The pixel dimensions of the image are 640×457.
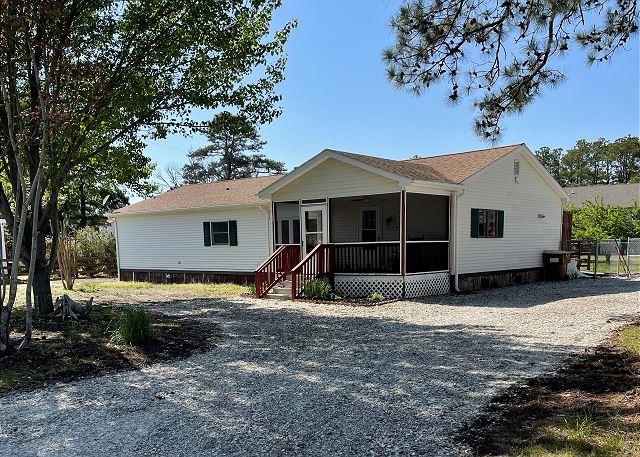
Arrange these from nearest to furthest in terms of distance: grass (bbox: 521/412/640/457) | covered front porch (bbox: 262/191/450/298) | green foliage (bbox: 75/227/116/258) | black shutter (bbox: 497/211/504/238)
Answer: grass (bbox: 521/412/640/457) → covered front porch (bbox: 262/191/450/298) → black shutter (bbox: 497/211/504/238) → green foliage (bbox: 75/227/116/258)

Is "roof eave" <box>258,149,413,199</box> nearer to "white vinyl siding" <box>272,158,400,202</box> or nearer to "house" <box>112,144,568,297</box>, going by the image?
"house" <box>112,144,568,297</box>

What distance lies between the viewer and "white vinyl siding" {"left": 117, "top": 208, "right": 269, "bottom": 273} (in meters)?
17.4

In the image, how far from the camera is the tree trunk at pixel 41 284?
1003cm

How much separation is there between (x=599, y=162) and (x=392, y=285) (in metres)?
63.3

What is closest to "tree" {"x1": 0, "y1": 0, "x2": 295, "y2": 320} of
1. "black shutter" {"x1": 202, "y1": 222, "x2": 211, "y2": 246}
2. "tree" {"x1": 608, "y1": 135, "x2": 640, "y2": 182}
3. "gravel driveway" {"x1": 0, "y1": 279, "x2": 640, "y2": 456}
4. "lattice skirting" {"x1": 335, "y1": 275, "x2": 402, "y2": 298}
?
"gravel driveway" {"x1": 0, "y1": 279, "x2": 640, "y2": 456}

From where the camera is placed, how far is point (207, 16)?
9.16 m

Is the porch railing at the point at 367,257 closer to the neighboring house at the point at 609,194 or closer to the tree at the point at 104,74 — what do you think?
the tree at the point at 104,74

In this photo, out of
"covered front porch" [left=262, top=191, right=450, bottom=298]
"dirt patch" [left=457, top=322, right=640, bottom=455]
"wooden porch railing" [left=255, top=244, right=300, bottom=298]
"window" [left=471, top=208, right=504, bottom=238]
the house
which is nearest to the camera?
"dirt patch" [left=457, top=322, right=640, bottom=455]

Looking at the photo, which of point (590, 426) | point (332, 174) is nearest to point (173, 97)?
point (332, 174)

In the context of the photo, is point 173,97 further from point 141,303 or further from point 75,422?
point 75,422

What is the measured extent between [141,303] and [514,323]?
29.6ft

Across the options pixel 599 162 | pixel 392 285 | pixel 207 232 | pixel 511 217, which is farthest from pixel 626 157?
pixel 392 285

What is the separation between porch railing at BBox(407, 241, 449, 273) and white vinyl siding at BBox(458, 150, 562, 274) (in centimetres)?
51

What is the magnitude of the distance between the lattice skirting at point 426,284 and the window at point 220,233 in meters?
7.04
